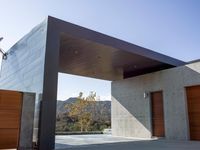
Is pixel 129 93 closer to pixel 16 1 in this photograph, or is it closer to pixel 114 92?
pixel 114 92

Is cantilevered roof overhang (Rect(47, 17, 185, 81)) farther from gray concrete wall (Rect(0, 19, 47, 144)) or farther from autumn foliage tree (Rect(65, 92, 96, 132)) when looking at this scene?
autumn foliage tree (Rect(65, 92, 96, 132))

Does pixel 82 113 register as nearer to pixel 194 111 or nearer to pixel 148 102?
pixel 148 102

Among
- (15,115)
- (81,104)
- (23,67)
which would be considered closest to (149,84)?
(23,67)

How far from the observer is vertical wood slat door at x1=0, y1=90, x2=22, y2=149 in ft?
22.1

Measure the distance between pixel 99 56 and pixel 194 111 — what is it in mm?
4610

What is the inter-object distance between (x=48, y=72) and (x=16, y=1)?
269cm

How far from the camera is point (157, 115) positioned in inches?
449

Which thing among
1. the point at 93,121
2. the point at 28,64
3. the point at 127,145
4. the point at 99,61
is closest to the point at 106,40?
the point at 99,61

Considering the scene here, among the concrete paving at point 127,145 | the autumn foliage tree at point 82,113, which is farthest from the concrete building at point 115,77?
the autumn foliage tree at point 82,113

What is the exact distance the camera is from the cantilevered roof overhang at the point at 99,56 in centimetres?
786

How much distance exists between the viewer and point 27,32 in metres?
8.87

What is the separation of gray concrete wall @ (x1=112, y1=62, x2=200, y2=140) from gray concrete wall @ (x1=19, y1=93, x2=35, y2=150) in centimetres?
630

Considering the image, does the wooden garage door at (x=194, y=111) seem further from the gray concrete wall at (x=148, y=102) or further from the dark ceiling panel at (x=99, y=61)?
the dark ceiling panel at (x=99, y=61)

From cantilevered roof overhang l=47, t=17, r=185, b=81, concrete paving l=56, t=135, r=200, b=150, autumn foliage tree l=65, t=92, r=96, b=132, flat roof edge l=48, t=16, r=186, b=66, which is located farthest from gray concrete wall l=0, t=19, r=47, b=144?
autumn foliage tree l=65, t=92, r=96, b=132
